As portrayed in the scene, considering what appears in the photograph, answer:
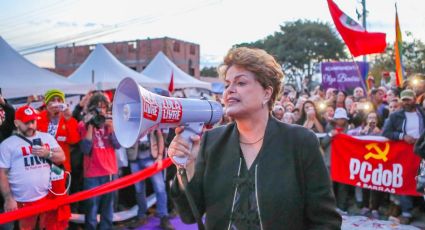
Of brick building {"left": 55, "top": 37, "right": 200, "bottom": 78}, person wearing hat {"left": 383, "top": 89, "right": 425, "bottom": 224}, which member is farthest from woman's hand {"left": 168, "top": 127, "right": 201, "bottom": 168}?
brick building {"left": 55, "top": 37, "right": 200, "bottom": 78}

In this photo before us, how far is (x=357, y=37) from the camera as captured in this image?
8.54 meters

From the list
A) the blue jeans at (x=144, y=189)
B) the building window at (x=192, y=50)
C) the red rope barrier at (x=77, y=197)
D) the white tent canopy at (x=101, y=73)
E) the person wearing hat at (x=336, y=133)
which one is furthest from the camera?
the building window at (x=192, y=50)

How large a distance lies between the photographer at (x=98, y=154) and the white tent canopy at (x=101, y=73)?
7.08 m

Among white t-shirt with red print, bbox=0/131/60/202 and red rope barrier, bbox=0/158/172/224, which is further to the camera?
white t-shirt with red print, bbox=0/131/60/202

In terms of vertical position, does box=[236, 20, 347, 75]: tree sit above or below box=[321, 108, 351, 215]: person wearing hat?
above

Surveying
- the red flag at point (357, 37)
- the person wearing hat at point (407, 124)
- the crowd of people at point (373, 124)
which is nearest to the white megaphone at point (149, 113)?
the crowd of people at point (373, 124)

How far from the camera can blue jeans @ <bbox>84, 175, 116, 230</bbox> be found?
17.9 ft

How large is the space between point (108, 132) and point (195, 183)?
375cm

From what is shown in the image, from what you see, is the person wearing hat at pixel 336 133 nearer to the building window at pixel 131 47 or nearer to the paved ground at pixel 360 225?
the paved ground at pixel 360 225

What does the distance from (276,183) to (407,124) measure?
15.5ft

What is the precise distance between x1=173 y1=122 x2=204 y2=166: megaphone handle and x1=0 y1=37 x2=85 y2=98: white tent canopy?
7.70 metres

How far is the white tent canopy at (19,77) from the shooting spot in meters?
8.94

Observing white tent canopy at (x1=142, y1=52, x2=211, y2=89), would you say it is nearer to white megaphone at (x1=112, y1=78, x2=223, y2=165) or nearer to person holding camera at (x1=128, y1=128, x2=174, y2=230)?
person holding camera at (x1=128, y1=128, x2=174, y2=230)

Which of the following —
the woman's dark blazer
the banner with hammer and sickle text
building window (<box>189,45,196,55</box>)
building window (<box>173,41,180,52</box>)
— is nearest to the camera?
the woman's dark blazer
